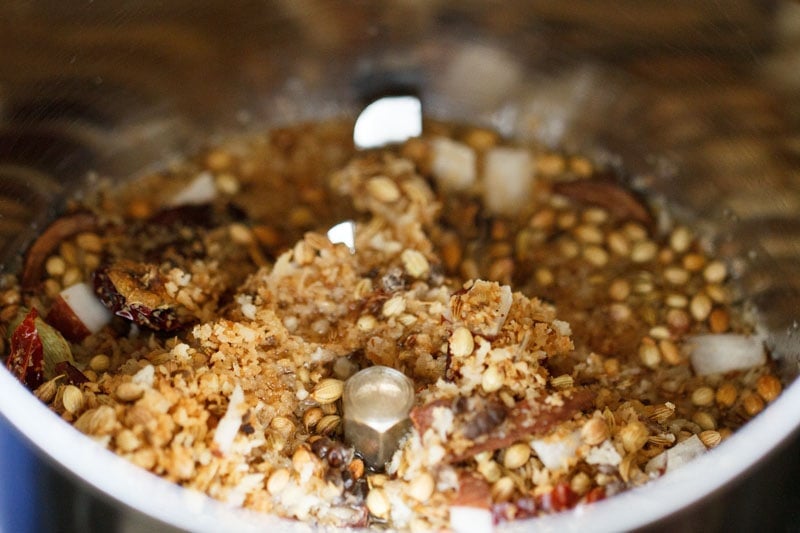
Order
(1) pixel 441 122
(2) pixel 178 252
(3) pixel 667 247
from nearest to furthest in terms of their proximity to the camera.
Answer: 1. (2) pixel 178 252
2. (3) pixel 667 247
3. (1) pixel 441 122

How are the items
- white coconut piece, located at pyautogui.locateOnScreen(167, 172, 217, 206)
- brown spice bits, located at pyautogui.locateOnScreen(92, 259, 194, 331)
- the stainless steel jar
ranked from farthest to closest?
white coconut piece, located at pyautogui.locateOnScreen(167, 172, 217, 206), the stainless steel jar, brown spice bits, located at pyautogui.locateOnScreen(92, 259, 194, 331)

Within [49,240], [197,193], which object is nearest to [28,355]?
[49,240]

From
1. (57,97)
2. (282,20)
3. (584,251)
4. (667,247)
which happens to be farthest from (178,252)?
(667,247)

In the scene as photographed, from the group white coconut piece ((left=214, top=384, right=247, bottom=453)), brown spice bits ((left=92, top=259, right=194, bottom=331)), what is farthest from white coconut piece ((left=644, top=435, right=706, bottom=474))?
brown spice bits ((left=92, top=259, right=194, bottom=331))

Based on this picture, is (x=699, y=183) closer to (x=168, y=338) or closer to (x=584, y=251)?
(x=584, y=251)

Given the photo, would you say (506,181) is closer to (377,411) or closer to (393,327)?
(393,327)

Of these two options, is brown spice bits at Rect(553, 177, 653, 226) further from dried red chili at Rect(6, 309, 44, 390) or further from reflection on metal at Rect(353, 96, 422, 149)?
dried red chili at Rect(6, 309, 44, 390)

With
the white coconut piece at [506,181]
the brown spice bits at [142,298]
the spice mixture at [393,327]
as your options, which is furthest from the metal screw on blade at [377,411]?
the white coconut piece at [506,181]
